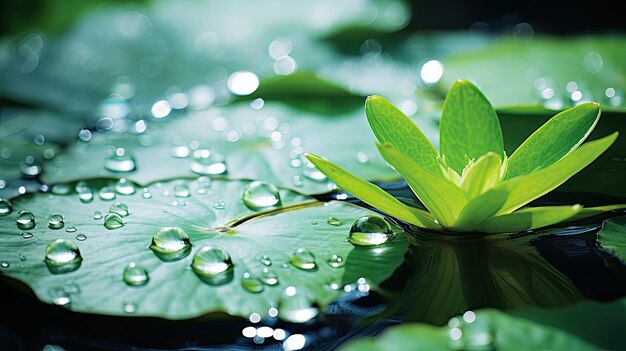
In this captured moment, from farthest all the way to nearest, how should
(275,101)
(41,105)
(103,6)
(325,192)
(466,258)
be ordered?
(103,6) < (41,105) < (275,101) < (325,192) < (466,258)

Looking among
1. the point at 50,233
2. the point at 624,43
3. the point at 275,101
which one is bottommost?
the point at 50,233

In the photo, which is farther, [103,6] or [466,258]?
[103,6]

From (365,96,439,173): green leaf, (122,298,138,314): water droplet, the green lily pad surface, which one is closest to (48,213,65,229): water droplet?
(122,298,138,314): water droplet

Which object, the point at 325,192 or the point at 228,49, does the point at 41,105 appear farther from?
the point at 325,192

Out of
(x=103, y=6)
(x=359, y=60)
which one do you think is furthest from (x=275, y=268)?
(x=103, y=6)

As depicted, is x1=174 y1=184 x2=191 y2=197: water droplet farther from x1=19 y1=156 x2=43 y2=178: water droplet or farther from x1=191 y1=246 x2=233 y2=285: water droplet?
x1=19 y1=156 x2=43 y2=178: water droplet

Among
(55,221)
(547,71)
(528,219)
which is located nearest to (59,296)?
(55,221)
